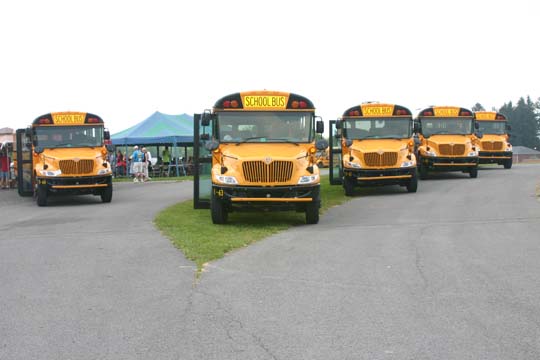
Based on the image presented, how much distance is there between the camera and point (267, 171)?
13336 mm

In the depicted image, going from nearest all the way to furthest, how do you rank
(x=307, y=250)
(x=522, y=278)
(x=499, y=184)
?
(x=522, y=278) < (x=307, y=250) < (x=499, y=184)

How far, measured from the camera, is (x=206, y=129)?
48.2 feet

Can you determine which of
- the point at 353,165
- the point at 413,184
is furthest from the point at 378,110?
the point at 413,184

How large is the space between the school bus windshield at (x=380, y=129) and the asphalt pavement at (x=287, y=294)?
804 cm

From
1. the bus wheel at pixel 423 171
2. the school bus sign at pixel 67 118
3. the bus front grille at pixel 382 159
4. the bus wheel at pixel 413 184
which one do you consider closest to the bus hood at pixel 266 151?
the bus front grille at pixel 382 159

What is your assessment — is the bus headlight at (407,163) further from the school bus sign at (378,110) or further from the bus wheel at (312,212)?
the bus wheel at (312,212)

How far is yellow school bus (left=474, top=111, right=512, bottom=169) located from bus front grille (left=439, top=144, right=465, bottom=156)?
23.8 ft

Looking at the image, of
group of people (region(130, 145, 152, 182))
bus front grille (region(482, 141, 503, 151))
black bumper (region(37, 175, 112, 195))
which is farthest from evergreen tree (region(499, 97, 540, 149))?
black bumper (region(37, 175, 112, 195))

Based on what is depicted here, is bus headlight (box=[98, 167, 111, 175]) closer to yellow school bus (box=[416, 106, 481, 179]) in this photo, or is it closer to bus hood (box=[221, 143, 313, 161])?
bus hood (box=[221, 143, 313, 161])

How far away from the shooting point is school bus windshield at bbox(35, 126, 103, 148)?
20.9 m

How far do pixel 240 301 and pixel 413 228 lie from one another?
6558 mm

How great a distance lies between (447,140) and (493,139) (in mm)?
8074

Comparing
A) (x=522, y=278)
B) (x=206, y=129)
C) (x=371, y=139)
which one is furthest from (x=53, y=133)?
(x=522, y=278)

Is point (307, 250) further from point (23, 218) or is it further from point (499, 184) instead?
point (499, 184)
